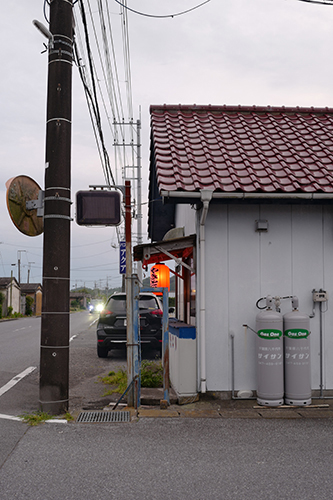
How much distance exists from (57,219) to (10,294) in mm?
55640

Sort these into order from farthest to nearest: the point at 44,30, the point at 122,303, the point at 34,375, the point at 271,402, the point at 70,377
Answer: the point at 122,303
the point at 34,375
the point at 70,377
the point at 271,402
the point at 44,30

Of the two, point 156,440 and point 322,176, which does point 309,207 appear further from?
point 156,440

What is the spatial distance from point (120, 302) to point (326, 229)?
616 cm

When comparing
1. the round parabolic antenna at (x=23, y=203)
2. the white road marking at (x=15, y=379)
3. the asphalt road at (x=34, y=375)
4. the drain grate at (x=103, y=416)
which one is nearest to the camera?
the drain grate at (x=103, y=416)

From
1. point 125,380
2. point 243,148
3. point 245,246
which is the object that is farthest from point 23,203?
point 243,148

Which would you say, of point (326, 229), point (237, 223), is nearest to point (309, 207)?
point (326, 229)

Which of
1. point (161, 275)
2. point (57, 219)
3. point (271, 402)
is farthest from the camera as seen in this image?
point (161, 275)

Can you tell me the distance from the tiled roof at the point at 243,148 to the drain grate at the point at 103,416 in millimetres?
3254

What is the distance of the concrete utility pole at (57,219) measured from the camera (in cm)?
653

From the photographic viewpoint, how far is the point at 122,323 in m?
12.0

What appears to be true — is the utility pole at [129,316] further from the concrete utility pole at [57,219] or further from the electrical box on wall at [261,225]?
the electrical box on wall at [261,225]

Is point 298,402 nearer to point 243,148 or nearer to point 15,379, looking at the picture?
point 243,148

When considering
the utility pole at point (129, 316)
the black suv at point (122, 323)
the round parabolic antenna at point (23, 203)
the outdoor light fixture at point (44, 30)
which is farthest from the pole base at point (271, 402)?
the outdoor light fixture at point (44, 30)

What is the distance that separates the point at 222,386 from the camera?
728 centimetres
